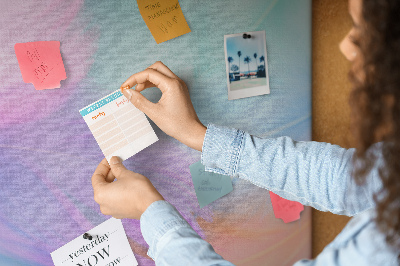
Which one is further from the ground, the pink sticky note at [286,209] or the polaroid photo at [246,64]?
the polaroid photo at [246,64]

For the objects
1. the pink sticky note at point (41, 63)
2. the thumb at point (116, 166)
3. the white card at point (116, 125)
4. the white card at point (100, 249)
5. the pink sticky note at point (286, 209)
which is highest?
the pink sticky note at point (41, 63)

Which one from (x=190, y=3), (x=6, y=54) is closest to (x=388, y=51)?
(x=190, y=3)

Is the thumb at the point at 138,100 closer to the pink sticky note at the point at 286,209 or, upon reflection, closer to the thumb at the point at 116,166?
the thumb at the point at 116,166

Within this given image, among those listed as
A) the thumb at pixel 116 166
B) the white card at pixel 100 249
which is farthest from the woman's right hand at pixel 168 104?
the white card at pixel 100 249

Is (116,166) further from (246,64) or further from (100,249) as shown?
(246,64)

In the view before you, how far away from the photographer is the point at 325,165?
0.64 meters

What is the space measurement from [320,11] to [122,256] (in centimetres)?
79

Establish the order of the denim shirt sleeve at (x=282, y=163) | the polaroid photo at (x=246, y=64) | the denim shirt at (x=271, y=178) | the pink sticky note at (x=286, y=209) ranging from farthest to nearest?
the pink sticky note at (x=286, y=209)
the polaroid photo at (x=246, y=64)
the denim shirt sleeve at (x=282, y=163)
the denim shirt at (x=271, y=178)

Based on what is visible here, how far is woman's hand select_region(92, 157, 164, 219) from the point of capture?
0.59 m

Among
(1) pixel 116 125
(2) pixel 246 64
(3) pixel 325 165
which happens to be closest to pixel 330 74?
(2) pixel 246 64

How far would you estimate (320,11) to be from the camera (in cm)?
87

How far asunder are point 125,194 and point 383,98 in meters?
0.44

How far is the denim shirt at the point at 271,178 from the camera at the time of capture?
0.51m

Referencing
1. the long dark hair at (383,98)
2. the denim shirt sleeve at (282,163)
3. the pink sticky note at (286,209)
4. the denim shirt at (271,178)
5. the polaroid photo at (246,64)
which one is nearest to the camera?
the long dark hair at (383,98)
